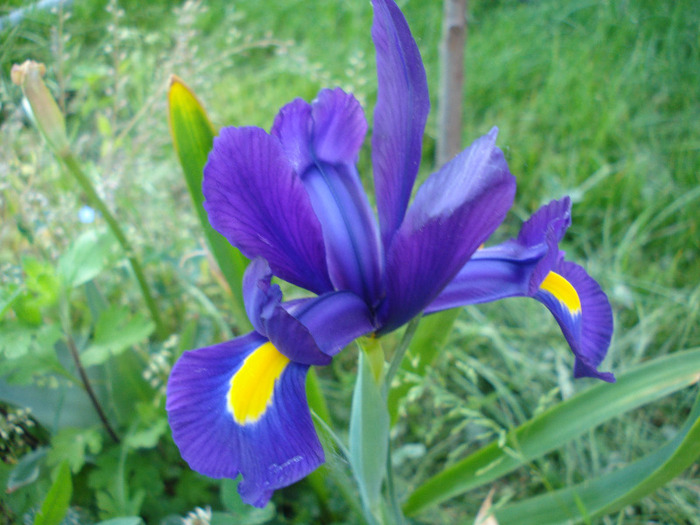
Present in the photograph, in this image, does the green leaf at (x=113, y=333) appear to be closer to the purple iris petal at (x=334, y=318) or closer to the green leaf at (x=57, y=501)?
the green leaf at (x=57, y=501)

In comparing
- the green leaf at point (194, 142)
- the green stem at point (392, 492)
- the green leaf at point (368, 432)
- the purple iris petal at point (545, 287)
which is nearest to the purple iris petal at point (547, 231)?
the purple iris petal at point (545, 287)

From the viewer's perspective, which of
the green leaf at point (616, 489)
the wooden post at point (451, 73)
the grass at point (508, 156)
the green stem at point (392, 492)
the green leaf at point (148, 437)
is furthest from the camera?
the wooden post at point (451, 73)

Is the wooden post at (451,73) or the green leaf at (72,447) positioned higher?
the wooden post at (451,73)

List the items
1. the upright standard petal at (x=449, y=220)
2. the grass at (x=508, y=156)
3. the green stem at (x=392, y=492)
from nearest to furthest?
the upright standard petal at (x=449, y=220) < the green stem at (x=392, y=492) < the grass at (x=508, y=156)

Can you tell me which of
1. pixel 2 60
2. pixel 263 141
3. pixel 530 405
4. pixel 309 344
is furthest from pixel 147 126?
pixel 530 405

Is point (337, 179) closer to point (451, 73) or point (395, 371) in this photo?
point (395, 371)
